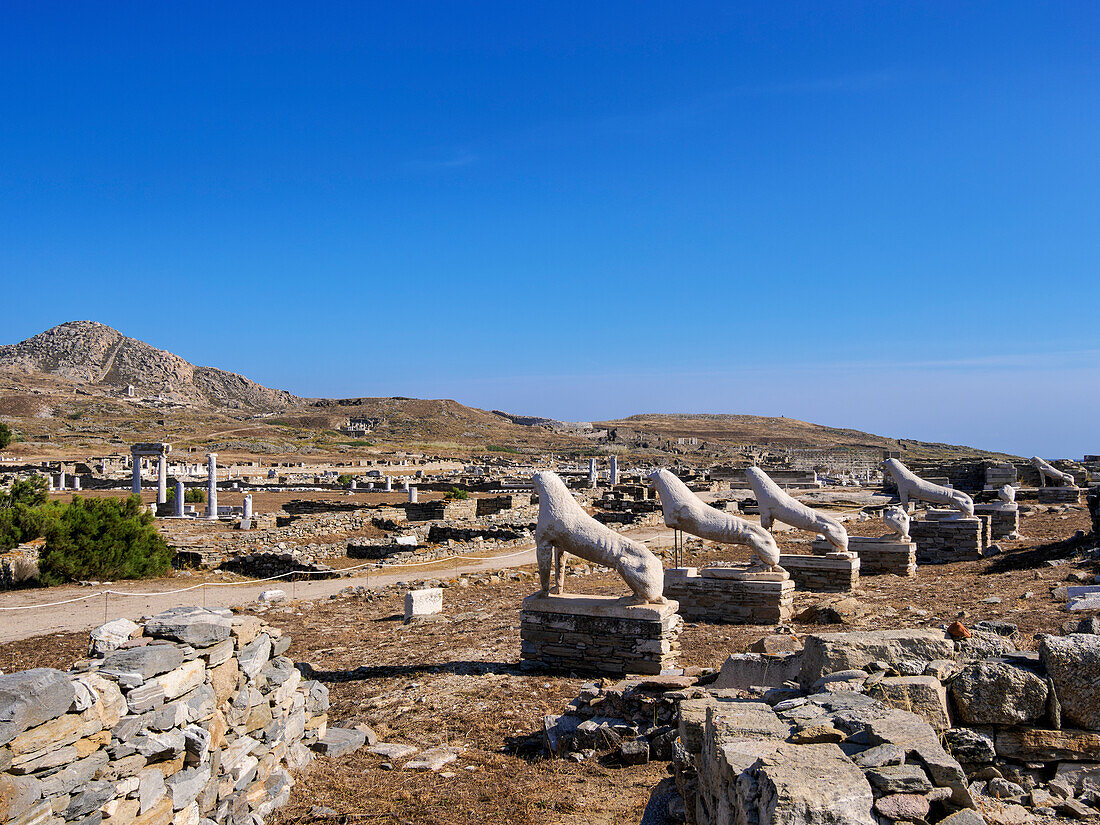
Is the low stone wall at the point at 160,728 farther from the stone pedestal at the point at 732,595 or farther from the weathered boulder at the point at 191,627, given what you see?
the stone pedestal at the point at 732,595

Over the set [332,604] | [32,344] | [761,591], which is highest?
[32,344]

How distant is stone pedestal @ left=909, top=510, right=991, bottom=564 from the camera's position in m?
17.1

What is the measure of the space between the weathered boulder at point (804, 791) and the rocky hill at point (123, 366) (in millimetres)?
177727

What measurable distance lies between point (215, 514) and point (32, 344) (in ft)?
654

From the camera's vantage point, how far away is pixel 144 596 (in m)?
14.9

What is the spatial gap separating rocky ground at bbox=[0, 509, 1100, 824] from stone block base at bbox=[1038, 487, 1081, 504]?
1373 cm

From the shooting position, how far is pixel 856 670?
5199 mm

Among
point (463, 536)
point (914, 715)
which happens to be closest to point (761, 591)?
point (914, 715)

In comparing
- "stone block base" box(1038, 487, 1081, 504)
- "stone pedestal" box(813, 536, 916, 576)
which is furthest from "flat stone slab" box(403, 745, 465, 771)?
"stone block base" box(1038, 487, 1081, 504)

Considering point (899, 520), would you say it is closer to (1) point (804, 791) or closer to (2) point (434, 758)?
(2) point (434, 758)

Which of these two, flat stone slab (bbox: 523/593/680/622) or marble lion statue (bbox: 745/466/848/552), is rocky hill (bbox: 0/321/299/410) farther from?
flat stone slab (bbox: 523/593/680/622)

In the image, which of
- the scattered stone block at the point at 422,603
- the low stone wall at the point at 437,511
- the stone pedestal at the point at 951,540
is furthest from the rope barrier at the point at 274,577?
the stone pedestal at the point at 951,540

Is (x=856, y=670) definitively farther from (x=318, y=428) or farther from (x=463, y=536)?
(x=318, y=428)

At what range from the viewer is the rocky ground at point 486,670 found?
5.76 meters
